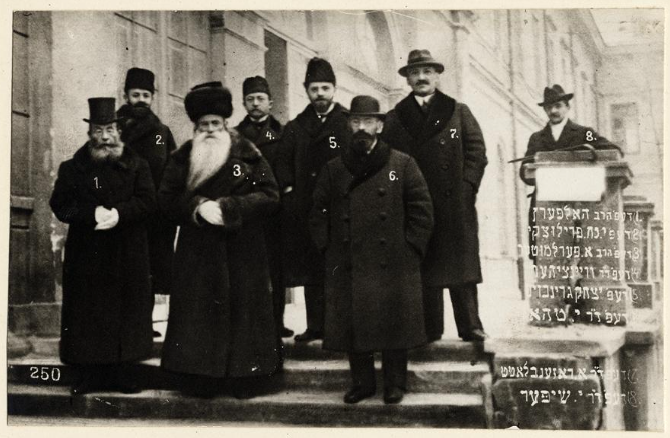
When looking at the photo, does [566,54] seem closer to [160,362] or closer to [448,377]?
[448,377]

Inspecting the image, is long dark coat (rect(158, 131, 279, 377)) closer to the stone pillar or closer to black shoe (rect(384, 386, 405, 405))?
black shoe (rect(384, 386, 405, 405))

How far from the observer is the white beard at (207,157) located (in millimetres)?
4715

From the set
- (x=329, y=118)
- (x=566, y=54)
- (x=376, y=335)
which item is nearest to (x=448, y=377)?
(x=376, y=335)

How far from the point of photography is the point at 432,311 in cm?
471

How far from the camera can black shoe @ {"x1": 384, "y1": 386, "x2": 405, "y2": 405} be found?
14.8 ft

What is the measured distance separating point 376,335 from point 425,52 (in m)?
1.80

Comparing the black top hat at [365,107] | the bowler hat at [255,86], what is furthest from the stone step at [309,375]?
the bowler hat at [255,86]

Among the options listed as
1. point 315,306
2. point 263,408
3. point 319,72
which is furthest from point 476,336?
point 319,72

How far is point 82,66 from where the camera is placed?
Result: 198 inches

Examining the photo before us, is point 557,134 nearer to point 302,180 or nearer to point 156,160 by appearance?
point 302,180

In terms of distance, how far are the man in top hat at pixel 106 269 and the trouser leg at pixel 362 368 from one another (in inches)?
48.8

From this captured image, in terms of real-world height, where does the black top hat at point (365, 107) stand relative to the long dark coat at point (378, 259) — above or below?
above

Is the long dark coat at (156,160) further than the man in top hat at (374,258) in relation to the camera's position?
Yes

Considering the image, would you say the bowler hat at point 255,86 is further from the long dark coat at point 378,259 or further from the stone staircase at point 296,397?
the stone staircase at point 296,397
